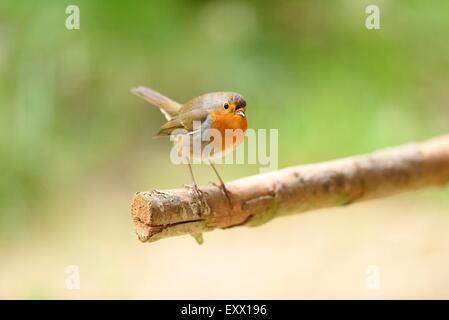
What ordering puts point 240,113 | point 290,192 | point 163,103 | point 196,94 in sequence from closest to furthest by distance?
point 240,113 → point 163,103 → point 290,192 → point 196,94

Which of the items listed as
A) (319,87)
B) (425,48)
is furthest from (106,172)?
(425,48)

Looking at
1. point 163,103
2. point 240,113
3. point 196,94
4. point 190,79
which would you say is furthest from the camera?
point 190,79

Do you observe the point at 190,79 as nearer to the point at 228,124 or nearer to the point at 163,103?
the point at 163,103

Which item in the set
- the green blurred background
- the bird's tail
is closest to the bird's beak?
the bird's tail

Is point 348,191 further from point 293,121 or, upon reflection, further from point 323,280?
point 293,121

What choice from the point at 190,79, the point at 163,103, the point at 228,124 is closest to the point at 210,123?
the point at 228,124

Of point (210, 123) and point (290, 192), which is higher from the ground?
point (210, 123)

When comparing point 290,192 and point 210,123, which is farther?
point 290,192

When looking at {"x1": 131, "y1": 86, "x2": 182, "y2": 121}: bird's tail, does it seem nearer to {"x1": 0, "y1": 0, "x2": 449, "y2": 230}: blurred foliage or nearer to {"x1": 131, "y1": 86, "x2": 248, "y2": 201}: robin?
{"x1": 131, "y1": 86, "x2": 248, "y2": 201}: robin
